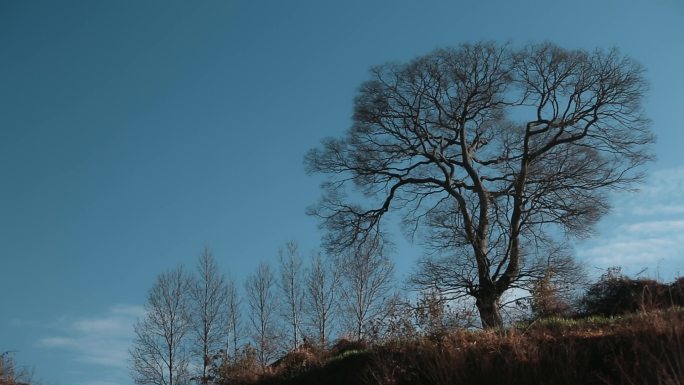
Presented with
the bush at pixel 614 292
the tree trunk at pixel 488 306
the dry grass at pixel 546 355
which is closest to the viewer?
the dry grass at pixel 546 355

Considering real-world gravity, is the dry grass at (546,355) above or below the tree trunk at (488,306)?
below

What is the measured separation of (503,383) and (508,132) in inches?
528

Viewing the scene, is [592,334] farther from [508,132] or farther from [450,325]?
[508,132]

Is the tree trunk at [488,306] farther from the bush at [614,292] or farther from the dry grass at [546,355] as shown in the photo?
the dry grass at [546,355]

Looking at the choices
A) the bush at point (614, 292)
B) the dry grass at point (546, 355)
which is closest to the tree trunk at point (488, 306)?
the bush at point (614, 292)

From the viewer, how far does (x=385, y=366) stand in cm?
1318

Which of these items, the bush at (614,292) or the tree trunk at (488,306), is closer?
the bush at (614,292)

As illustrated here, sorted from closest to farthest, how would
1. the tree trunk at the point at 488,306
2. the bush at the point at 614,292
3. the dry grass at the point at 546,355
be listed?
the dry grass at the point at 546,355 < the bush at the point at 614,292 < the tree trunk at the point at 488,306

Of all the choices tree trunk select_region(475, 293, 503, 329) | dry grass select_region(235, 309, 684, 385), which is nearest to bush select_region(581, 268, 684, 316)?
tree trunk select_region(475, 293, 503, 329)

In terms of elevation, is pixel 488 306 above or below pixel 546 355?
A: above

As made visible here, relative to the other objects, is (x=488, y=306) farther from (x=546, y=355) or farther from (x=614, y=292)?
(x=546, y=355)

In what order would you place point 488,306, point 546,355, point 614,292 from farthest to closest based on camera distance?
1. point 488,306
2. point 614,292
3. point 546,355

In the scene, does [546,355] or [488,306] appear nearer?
[546,355]

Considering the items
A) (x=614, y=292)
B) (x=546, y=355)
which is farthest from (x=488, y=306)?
(x=546, y=355)
